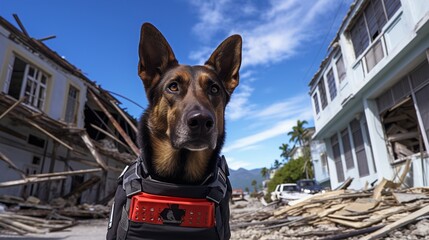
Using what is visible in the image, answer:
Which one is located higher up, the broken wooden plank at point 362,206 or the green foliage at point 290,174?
the green foliage at point 290,174

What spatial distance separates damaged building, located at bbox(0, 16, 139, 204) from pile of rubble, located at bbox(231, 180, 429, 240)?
7.71m

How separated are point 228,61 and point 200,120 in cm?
135

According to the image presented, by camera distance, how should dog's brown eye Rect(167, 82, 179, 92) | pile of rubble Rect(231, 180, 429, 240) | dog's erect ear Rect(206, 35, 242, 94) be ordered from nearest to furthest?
dog's brown eye Rect(167, 82, 179, 92) → dog's erect ear Rect(206, 35, 242, 94) → pile of rubble Rect(231, 180, 429, 240)

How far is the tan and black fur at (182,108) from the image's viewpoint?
236 cm

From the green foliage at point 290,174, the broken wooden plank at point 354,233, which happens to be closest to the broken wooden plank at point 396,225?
the broken wooden plank at point 354,233

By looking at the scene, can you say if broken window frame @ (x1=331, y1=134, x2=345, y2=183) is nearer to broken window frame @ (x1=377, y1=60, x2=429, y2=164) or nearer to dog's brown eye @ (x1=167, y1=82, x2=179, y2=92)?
broken window frame @ (x1=377, y1=60, x2=429, y2=164)

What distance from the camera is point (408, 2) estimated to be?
825cm

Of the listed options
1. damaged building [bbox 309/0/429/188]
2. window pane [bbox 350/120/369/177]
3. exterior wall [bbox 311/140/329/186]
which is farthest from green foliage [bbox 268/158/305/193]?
window pane [bbox 350/120/369/177]

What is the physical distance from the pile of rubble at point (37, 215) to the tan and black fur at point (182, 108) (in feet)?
21.4

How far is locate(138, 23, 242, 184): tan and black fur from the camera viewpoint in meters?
2.36

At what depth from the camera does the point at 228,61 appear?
11.1 feet

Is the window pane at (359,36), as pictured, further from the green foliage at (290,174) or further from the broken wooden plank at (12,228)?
the green foliage at (290,174)

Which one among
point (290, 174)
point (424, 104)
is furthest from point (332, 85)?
point (290, 174)

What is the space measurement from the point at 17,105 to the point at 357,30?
46.2 feet
